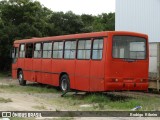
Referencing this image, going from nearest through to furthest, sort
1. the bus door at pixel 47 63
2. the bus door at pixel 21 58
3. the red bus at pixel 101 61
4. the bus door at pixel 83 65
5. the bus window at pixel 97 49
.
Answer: the red bus at pixel 101 61
the bus window at pixel 97 49
the bus door at pixel 83 65
the bus door at pixel 47 63
the bus door at pixel 21 58

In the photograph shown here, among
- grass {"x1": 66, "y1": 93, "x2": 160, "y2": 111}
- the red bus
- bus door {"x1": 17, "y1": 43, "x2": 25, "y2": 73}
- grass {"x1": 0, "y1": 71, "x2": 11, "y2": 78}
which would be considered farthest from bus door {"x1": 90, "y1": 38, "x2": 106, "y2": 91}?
grass {"x1": 0, "y1": 71, "x2": 11, "y2": 78}

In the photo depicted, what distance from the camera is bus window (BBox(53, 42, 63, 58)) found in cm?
2008

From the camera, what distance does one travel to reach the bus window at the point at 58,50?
2008cm

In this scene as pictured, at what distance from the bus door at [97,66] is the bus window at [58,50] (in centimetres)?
336

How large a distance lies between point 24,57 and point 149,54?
852 cm

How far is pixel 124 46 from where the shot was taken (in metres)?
16.8

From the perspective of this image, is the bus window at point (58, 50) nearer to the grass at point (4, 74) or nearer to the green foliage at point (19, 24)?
the green foliage at point (19, 24)

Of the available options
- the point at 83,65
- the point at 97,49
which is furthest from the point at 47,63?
the point at 97,49

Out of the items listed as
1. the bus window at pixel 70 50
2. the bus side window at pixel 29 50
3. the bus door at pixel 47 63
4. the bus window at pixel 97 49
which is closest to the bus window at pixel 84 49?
the bus window at pixel 97 49

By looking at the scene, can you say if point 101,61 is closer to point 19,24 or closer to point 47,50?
point 47,50

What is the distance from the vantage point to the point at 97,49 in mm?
16781

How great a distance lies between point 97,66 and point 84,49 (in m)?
1.42

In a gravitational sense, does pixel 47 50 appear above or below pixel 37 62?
above

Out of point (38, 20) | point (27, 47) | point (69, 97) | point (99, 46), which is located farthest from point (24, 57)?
point (38, 20)
